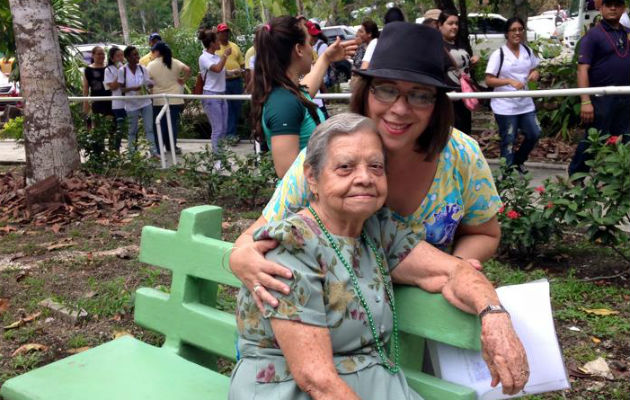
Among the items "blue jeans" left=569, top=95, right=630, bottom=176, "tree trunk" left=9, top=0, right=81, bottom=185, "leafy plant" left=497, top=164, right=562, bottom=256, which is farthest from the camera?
"tree trunk" left=9, top=0, right=81, bottom=185

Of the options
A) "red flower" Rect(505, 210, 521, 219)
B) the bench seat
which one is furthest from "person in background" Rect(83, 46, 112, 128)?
the bench seat

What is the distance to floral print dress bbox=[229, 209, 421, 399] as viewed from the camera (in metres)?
2.06

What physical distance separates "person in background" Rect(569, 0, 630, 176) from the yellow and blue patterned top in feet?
14.3

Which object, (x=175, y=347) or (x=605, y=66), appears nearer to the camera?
(x=175, y=347)

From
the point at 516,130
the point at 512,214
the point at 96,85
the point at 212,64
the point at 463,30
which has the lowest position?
Answer: the point at 512,214

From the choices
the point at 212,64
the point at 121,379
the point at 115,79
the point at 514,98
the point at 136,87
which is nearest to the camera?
the point at 121,379

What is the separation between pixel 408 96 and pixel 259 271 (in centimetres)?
67

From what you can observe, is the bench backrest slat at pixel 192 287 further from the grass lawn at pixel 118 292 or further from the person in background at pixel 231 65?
the person in background at pixel 231 65

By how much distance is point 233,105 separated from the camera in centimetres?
975

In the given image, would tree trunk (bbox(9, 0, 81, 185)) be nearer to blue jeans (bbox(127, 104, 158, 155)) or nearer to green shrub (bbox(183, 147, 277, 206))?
green shrub (bbox(183, 147, 277, 206))

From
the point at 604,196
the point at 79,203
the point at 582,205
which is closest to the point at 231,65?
the point at 79,203

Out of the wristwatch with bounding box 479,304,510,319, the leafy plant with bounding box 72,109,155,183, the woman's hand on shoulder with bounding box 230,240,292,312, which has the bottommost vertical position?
the leafy plant with bounding box 72,109,155,183

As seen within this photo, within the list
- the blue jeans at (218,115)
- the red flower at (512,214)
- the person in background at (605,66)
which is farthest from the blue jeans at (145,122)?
the red flower at (512,214)

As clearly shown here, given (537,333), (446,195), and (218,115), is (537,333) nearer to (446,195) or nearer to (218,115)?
(446,195)
